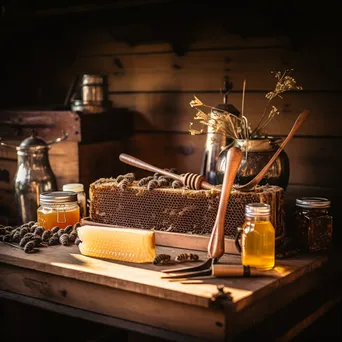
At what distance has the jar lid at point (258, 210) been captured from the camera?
1477 mm

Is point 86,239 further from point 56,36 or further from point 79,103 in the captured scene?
point 56,36

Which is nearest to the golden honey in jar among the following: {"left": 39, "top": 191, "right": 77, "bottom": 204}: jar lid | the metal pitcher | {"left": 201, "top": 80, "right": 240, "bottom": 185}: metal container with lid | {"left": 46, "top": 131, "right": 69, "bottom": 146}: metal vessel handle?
{"left": 39, "top": 191, "right": 77, "bottom": 204}: jar lid

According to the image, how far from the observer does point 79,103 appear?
2424 millimetres

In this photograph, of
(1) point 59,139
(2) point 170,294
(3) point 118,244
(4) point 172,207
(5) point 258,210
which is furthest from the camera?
(1) point 59,139

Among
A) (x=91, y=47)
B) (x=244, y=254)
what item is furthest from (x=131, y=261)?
(x=91, y=47)

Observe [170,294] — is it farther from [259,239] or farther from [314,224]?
[314,224]

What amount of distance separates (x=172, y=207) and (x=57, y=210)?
379mm

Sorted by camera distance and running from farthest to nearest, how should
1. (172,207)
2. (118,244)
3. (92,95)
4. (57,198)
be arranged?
(92,95), (57,198), (172,207), (118,244)

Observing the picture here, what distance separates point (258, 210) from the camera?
1.48 meters

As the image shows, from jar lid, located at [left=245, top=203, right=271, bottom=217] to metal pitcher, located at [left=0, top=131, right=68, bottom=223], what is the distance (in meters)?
0.89

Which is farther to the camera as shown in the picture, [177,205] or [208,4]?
[208,4]

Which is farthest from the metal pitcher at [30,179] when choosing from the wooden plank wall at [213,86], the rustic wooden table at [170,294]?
the wooden plank wall at [213,86]

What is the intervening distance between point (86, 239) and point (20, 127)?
1.02 metres

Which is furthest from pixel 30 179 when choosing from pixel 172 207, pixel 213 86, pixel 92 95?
pixel 213 86
